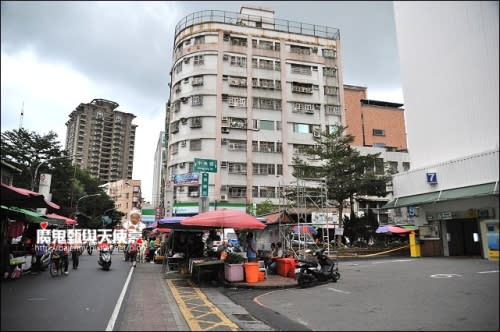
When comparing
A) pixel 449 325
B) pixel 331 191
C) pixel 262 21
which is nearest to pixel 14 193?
pixel 449 325

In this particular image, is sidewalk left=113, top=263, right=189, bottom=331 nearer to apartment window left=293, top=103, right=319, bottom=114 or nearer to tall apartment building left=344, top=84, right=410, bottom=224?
apartment window left=293, top=103, right=319, bottom=114

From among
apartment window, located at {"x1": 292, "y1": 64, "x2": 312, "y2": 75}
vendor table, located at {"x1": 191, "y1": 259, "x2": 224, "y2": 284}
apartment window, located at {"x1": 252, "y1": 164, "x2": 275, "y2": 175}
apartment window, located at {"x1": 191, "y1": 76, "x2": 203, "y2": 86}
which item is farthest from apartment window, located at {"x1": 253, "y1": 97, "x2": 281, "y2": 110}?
vendor table, located at {"x1": 191, "y1": 259, "x2": 224, "y2": 284}

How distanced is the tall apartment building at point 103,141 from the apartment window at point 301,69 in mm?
38302

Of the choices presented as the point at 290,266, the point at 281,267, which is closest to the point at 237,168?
the point at 281,267

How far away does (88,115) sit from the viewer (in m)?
76.1

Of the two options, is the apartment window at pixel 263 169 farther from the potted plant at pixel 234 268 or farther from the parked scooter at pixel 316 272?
the parked scooter at pixel 316 272

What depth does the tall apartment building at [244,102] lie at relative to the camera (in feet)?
139

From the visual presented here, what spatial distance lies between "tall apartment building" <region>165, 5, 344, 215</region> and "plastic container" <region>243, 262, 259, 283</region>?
27.6 metres

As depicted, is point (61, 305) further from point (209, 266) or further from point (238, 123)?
point (238, 123)

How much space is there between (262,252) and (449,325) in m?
13.5

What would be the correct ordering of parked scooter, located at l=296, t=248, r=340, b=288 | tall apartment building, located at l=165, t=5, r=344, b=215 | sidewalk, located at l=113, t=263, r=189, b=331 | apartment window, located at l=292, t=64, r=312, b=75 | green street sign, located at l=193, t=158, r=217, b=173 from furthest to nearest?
apartment window, located at l=292, t=64, r=312, b=75, tall apartment building, located at l=165, t=5, r=344, b=215, green street sign, located at l=193, t=158, r=217, b=173, parked scooter, located at l=296, t=248, r=340, b=288, sidewalk, located at l=113, t=263, r=189, b=331

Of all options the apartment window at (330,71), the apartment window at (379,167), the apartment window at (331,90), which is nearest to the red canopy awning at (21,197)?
the apartment window at (379,167)

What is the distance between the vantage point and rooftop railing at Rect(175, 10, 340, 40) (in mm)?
45781

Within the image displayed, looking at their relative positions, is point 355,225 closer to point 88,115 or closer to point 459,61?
point 459,61
